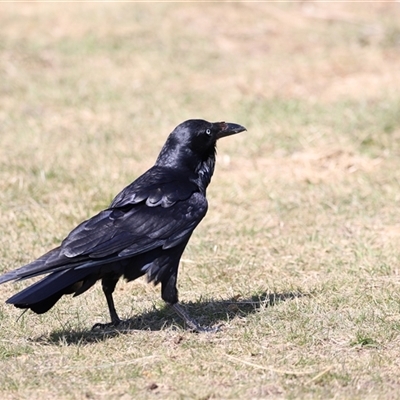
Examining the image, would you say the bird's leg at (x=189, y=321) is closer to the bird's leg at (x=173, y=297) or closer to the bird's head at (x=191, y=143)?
→ the bird's leg at (x=173, y=297)

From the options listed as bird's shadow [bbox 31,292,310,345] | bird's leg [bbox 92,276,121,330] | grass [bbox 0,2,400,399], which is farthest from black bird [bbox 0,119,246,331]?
grass [bbox 0,2,400,399]

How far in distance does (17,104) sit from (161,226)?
604cm

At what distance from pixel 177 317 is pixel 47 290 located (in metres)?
0.97

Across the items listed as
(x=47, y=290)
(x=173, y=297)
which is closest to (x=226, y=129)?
(x=173, y=297)

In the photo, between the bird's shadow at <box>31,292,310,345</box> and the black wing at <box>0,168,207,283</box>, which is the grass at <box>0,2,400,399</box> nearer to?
the bird's shadow at <box>31,292,310,345</box>

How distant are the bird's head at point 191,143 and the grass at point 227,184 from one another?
2.90ft

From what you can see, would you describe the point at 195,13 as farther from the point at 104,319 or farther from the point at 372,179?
the point at 104,319

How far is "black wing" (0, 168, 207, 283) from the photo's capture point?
4641 millimetres

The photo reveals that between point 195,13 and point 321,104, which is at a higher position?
point 195,13

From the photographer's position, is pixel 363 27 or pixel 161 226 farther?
pixel 363 27

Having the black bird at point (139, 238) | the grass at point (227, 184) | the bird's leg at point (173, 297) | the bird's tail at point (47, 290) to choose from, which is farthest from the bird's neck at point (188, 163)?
the bird's tail at point (47, 290)

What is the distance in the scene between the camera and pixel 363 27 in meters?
13.5

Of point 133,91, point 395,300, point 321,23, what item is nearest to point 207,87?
point 133,91

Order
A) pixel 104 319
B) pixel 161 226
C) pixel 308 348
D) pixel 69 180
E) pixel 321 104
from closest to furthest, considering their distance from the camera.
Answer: pixel 308 348 → pixel 161 226 → pixel 104 319 → pixel 69 180 → pixel 321 104
